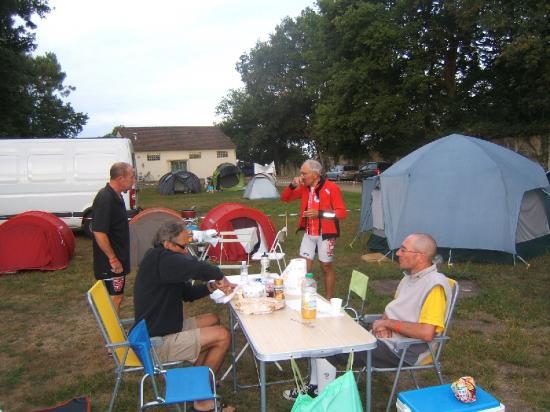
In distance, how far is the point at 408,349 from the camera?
10.2 feet

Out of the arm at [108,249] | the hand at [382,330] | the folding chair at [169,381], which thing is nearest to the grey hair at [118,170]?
the arm at [108,249]

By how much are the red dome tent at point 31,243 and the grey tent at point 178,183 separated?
698 inches

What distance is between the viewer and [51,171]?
9703 millimetres

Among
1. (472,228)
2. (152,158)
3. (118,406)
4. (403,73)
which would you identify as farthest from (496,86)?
(152,158)

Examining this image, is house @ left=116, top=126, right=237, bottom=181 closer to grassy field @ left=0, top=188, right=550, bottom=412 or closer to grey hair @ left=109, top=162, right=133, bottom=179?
grassy field @ left=0, top=188, right=550, bottom=412

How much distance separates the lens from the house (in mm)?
41906

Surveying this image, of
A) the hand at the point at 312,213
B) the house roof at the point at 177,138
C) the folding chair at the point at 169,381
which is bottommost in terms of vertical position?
the folding chair at the point at 169,381

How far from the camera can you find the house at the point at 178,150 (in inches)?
1650

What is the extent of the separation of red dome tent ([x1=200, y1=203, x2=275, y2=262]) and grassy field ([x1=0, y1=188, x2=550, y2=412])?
135 cm

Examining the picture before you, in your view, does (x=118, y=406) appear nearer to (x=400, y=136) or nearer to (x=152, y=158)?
(x=400, y=136)

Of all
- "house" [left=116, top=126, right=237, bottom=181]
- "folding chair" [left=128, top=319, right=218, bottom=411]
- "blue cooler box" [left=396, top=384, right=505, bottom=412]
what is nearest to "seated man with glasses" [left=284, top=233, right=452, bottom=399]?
"blue cooler box" [left=396, top=384, right=505, bottom=412]

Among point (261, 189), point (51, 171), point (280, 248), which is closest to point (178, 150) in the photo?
point (261, 189)

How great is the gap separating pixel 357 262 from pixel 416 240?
4815mm

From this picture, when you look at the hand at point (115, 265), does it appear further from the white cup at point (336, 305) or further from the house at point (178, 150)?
the house at point (178, 150)
